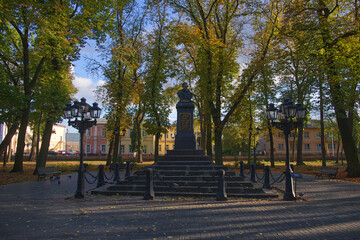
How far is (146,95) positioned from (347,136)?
15506 mm

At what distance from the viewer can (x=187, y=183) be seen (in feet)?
35.7

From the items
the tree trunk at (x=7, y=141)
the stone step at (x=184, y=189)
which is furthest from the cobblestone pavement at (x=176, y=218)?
the tree trunk at (x=7, y=141)

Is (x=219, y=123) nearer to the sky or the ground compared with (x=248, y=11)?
nearer to the ground

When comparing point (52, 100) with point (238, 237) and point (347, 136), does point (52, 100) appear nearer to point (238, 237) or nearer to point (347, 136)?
point (238, 237)

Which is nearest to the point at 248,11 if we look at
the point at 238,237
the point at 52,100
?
the point at 52,100

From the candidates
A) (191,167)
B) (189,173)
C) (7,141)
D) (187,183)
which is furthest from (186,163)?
(7,141)

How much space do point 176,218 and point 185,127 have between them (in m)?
9.00

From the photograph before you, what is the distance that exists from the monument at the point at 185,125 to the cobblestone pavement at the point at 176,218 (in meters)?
5.79

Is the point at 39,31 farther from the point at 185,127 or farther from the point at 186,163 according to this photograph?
the point at 186,163

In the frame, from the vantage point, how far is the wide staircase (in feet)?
33.2

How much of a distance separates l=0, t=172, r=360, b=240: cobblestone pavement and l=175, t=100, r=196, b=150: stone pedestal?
578cm

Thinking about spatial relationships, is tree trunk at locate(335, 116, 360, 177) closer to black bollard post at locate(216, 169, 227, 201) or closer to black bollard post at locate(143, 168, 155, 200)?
black bollard post at locate(216, 169, 227, 201)

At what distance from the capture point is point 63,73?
1969 centimetres

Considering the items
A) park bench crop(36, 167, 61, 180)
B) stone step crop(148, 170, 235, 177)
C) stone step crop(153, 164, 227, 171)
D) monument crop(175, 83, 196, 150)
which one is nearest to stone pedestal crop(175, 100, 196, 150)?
monument crop(175, 83, 196, 150)
